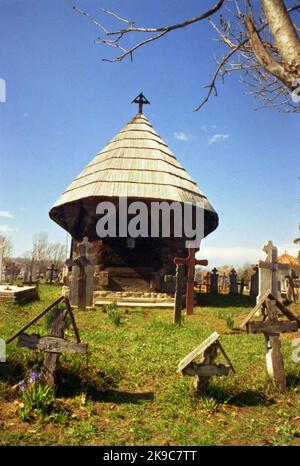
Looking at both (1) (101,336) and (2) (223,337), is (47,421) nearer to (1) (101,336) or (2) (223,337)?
(1) (101,336)

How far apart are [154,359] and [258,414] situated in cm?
210

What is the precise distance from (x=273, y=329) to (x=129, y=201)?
8.05m

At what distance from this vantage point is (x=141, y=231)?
1218 cm

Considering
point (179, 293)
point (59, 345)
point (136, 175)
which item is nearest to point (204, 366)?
point (59, 345)

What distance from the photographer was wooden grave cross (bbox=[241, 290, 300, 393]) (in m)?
4.63

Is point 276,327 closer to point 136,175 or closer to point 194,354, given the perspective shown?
point 194,354

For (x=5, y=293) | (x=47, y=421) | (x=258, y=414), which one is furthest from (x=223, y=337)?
(x=5, y=293)

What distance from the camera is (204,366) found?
4234mm

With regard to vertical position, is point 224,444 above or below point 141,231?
below

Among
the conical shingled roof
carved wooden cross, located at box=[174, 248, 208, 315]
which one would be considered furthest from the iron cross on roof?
carved wooden cross, located at box=[174, 248, 208, 315]

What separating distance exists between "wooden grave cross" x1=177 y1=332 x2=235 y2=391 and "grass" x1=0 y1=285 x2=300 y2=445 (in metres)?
0.20

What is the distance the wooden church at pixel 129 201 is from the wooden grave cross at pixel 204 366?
7.64 m
